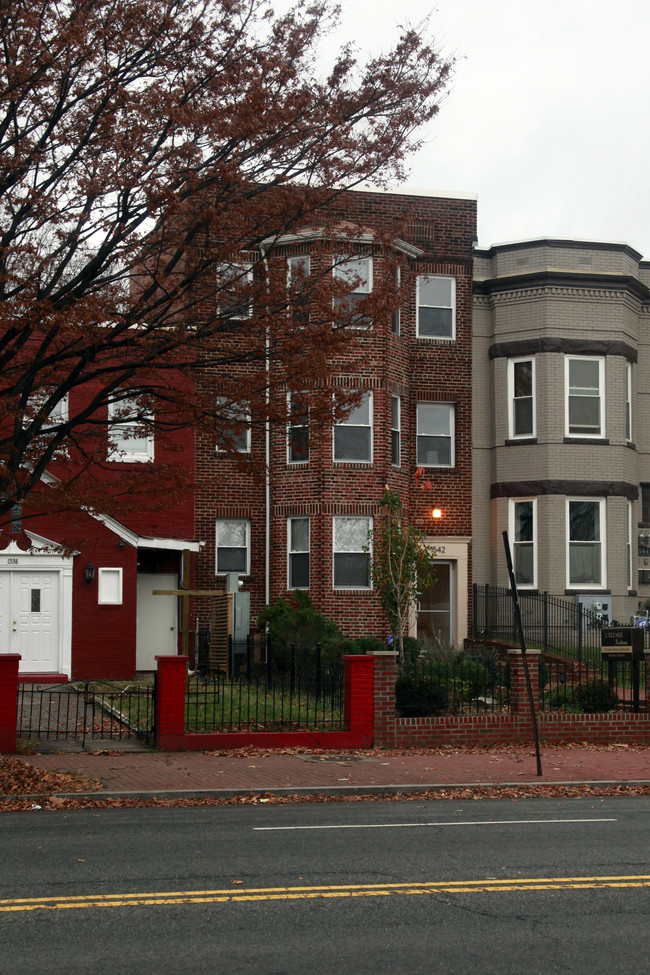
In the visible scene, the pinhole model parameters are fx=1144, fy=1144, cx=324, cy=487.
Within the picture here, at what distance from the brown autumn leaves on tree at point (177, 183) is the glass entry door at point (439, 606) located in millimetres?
15597

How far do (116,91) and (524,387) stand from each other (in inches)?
725

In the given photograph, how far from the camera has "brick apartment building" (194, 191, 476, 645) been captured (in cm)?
2675

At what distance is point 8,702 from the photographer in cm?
1577

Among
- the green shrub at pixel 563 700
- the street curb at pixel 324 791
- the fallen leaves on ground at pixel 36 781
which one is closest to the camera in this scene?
the street curb at pixel 324 791

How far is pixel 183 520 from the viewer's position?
27.0 meters

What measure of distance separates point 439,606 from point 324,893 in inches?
818

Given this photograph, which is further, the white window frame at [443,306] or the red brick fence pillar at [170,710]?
the white window frame at [443,306]

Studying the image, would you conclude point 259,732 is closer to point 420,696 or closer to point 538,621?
point 420,696

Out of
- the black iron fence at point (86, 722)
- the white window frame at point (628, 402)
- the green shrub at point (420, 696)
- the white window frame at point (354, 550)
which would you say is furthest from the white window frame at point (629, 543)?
the black iron fence at point (86, 722)

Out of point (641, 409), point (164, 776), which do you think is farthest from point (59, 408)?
point (641, 409)

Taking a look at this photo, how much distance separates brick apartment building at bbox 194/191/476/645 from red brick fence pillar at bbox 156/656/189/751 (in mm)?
9882

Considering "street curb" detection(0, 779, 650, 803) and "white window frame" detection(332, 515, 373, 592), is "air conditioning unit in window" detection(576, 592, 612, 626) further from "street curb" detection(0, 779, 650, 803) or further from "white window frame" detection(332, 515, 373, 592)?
"street curb" detection(0, 779, 650, 803)

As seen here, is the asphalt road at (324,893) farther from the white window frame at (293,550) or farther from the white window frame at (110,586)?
the white window frame at (293,550)

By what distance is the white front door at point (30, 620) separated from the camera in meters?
24.4
